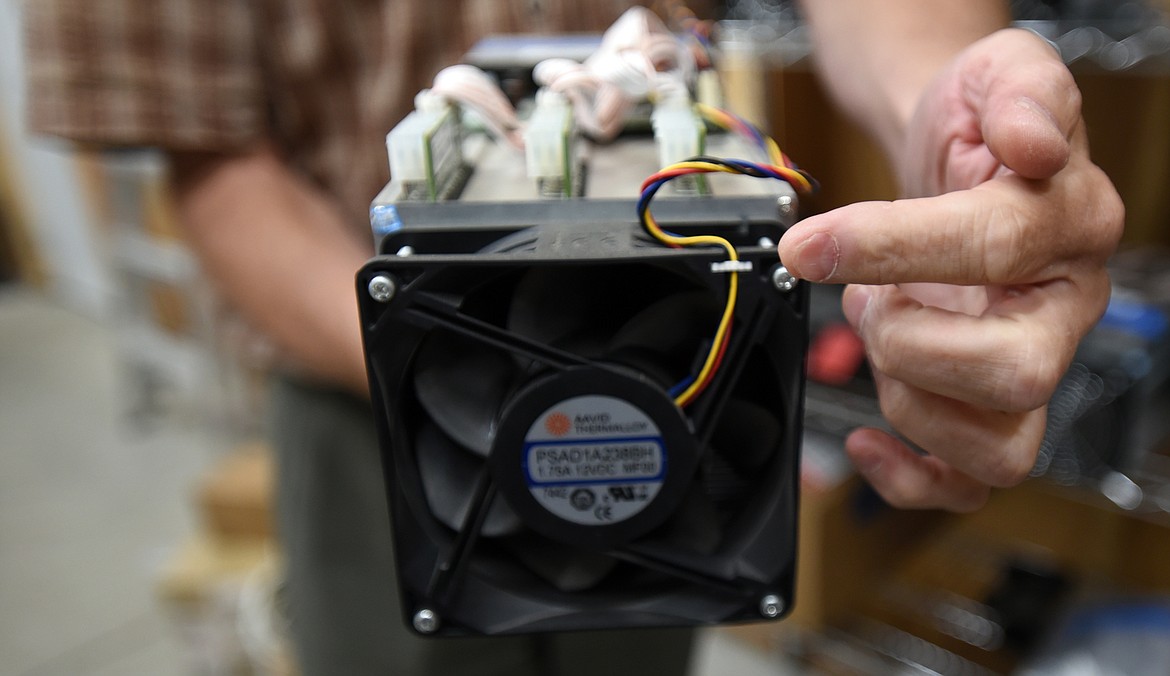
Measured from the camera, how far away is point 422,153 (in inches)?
16.6

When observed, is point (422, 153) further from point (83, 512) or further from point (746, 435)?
point (83, 512)

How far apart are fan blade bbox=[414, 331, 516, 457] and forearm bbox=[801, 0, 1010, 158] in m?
0.32

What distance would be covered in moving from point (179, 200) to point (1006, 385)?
0.67 m

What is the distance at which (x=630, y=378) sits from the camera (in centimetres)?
41

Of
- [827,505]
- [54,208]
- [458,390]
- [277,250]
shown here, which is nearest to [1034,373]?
[458,390]

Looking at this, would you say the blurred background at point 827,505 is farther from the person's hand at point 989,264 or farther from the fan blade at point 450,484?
the person's hand at point 989,264

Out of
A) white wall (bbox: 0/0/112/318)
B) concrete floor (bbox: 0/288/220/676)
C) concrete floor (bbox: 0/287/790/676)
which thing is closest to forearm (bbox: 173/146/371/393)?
concrete floor (bbox: 0/287/790/676)

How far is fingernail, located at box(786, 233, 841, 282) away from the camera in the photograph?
359mm

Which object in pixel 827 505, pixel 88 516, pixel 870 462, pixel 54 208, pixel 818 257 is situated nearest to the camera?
pixel 818 257

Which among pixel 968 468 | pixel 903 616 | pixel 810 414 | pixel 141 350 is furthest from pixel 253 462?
pixel 968 468

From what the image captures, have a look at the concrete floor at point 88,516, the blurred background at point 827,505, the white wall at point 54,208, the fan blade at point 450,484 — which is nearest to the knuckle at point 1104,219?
the fan blade at point 450,484

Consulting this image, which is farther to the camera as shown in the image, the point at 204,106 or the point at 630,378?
the point at 204,106

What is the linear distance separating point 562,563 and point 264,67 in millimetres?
509

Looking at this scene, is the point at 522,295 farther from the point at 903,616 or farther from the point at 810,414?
the point at 903,616
